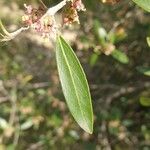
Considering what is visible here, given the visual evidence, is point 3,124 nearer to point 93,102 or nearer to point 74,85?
point 93,102

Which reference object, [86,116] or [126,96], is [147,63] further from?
[86,116]

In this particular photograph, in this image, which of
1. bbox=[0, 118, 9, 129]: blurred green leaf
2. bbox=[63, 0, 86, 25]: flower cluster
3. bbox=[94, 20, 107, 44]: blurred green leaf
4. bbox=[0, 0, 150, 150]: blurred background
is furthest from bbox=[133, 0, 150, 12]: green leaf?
bbox=[0, 118, 9, 129]: blurred green leaf

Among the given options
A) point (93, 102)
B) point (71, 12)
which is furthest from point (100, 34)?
point (71, 12)

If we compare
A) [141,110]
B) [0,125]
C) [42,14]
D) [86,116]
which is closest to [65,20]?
[42,14]

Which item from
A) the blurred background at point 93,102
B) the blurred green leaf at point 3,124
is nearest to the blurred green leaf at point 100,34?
the blurred background at point 93,102

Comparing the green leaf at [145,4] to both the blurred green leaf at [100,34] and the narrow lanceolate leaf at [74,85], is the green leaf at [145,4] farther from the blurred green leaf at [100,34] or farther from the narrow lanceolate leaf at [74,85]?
the blurred green leaf at [100,34]

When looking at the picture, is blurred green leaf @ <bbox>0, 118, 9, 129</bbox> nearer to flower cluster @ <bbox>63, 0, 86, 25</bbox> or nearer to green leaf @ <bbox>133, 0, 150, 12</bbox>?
flower cluster @ <bbox>63, 0, 86, 25</bbox>
